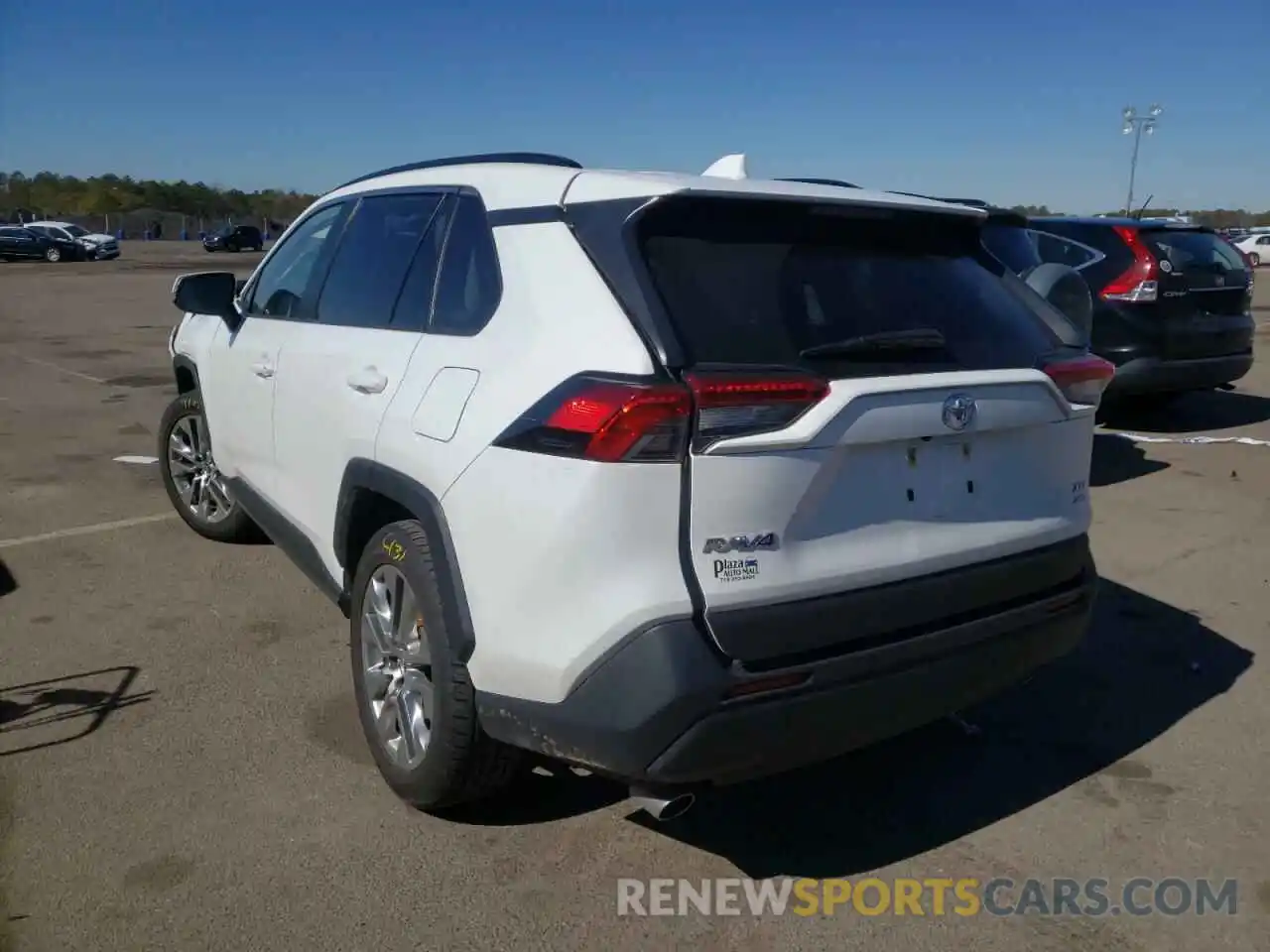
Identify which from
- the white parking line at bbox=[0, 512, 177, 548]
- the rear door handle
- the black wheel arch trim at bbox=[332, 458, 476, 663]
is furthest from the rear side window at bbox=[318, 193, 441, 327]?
the white parking line at bbox=[0, 512, 177, 548]

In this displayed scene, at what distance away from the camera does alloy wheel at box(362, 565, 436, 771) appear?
317 cm

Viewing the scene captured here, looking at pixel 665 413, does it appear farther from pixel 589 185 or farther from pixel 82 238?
pixel 82 238

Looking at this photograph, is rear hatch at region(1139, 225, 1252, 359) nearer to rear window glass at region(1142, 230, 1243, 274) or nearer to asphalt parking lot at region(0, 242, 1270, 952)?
rear window glass at region(1142, 230, 1243, 274)

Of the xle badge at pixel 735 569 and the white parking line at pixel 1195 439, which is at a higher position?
the xle badge at pixel 735 569

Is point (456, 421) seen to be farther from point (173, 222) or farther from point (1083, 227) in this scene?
point (173, 222)

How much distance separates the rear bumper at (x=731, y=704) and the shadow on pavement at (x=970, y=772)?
1.62ft

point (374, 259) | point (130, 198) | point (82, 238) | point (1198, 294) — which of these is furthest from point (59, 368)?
point (130, 198)

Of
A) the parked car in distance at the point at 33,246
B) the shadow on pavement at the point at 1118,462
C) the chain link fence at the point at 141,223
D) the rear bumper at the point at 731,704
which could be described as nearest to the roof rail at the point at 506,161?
the rear bumper at the point at 731,704

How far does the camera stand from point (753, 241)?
279 cm

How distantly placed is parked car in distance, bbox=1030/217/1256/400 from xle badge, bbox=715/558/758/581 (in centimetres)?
688

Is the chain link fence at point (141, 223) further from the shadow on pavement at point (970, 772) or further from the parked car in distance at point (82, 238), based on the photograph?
the shadow on pavement at point (970, 772)

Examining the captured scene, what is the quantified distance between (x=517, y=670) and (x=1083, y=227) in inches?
315

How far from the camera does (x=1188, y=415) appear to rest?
10305 millimetres

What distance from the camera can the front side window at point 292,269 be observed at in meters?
4.40
